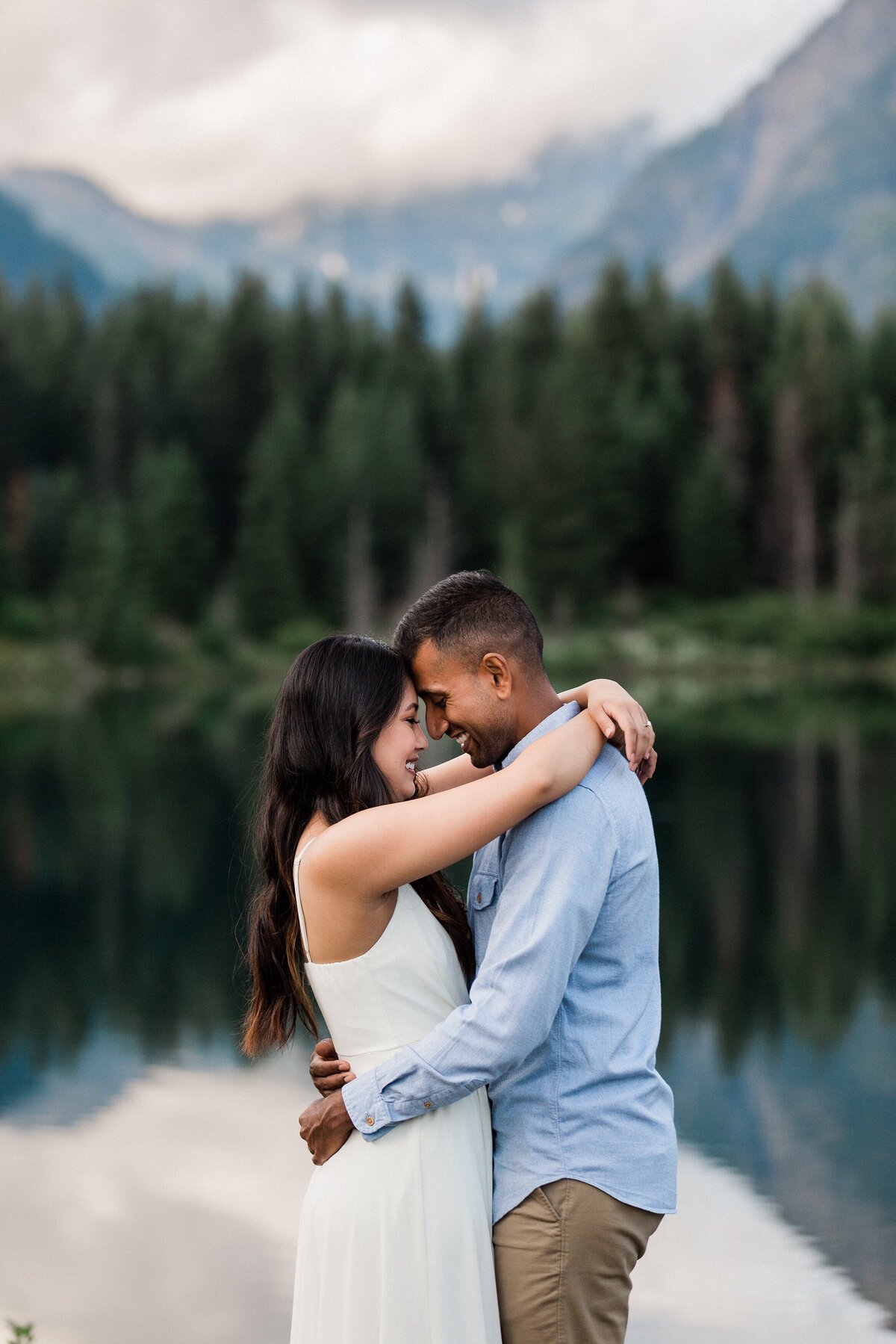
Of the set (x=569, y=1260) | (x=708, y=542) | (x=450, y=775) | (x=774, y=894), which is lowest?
(x=774, y=894)

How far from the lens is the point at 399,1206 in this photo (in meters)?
2.09

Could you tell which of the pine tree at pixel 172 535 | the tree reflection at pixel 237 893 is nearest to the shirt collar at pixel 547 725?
the tree reflection at pixel 237 893

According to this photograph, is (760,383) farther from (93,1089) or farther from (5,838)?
(93,1089)

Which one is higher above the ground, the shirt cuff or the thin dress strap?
the thin dress strap

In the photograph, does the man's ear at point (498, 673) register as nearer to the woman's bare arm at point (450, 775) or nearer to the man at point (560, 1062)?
the man at point (560, 1062)

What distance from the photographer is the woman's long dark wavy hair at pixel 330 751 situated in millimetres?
2219

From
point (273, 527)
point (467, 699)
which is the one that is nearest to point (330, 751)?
point (467, 699)

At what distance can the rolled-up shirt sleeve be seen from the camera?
78.5 inches

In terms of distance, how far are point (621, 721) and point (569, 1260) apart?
2.43ft

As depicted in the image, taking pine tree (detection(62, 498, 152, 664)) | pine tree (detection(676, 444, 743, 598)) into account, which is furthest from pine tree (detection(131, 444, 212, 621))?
pine tree (detection(676, 444, 743, 598))

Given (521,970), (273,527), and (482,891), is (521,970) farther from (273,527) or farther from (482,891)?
(273,527)

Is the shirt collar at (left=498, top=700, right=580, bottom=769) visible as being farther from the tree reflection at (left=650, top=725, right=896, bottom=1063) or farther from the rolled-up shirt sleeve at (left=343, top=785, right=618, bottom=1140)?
the tree reflection at (left=650, top=725, right=896, bottom=1063)

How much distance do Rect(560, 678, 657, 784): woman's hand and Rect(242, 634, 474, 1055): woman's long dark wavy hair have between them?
287mm

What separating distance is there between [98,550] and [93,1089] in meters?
39.6
